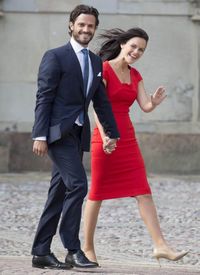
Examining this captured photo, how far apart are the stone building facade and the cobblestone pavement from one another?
408 mm

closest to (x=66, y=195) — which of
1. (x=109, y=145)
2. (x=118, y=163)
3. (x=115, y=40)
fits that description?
(x=109, y=145)

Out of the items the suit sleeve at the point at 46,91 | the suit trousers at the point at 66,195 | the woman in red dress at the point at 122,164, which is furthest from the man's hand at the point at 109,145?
the suit sleeve at the point at 46,91

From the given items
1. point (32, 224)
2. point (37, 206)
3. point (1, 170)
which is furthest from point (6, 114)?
point (32, 224)

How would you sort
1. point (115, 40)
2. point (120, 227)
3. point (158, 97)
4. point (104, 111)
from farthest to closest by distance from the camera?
point (120, 227), point (115, 40), point (158, 97), point (104, 111)

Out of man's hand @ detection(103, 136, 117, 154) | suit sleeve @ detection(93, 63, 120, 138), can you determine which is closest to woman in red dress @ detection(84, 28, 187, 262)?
man's hand @ detection(103, 136, 117, 154)

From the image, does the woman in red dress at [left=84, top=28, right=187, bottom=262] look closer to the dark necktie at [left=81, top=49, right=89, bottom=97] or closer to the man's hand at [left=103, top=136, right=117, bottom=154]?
the man's hand at [left=103, top=136, right=117, bottom=154]

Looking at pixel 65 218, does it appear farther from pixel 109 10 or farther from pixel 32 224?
pixel 109 10

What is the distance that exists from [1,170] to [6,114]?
0.76 meters

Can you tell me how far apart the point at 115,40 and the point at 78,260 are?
1.77 meters

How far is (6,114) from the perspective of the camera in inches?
550

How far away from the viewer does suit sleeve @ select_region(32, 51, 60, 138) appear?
6.72 m

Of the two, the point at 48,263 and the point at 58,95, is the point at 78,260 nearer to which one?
the point at 48,263

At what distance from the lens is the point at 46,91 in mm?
6730

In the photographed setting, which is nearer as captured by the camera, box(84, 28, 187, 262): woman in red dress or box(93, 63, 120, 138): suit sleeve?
box(93, 63, 120, 138): suit sleeve
